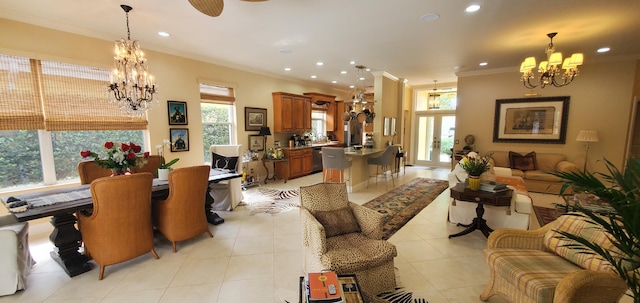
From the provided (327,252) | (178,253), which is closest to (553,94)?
(327,252)

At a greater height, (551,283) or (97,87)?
(97,87)

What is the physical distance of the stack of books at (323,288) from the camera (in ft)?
4.77

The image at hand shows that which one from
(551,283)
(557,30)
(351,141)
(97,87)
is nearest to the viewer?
(551,283)

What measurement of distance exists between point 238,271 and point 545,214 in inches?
194

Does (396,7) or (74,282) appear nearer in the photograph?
(74,282)

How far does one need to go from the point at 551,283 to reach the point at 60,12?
218 inches

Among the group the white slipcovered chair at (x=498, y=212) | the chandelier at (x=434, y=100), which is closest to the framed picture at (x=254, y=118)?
the white slipcovered chair at (x=498, y=212)

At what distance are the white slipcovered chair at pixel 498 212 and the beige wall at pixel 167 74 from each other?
185 inches

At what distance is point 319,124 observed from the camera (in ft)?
29.9

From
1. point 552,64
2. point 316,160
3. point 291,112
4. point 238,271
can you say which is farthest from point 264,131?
point 552,64

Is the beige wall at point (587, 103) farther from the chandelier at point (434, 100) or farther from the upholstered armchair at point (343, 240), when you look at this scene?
the upholstered armchair at point (343, 240)

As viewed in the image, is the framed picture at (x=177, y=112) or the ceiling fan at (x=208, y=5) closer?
the ceiling fan at (x=208, y=5)

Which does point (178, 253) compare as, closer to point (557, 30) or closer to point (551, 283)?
point (551, 283)

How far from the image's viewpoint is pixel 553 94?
5824mm
